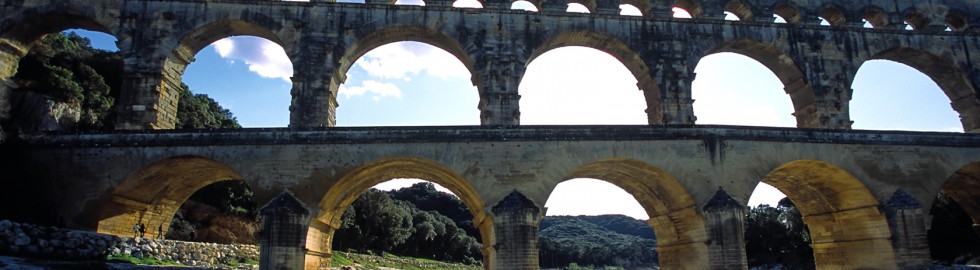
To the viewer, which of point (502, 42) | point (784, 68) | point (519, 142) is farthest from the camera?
point (784, 68)

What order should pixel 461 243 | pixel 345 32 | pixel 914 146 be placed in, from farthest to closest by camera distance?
pixel 461 243 < pixel 345 32 < pixel 914 146

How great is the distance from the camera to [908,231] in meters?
19.7

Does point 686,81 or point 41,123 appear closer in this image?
point 686,81

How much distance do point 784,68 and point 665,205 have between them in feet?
27.3

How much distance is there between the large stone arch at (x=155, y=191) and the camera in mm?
18812

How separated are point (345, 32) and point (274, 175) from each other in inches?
249

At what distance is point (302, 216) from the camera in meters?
18.2

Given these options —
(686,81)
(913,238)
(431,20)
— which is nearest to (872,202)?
(913,238)

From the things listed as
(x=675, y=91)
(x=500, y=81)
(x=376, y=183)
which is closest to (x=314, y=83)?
(x=376, y=183)

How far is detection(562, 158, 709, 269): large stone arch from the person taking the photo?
19.8 metres

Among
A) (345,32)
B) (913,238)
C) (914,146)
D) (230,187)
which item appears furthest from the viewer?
(230,187)

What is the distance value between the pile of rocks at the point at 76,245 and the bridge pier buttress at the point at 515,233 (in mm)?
11052

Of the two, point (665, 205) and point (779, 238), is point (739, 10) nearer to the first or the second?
point (665, 205)

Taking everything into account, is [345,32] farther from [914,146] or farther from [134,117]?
[914,146]
